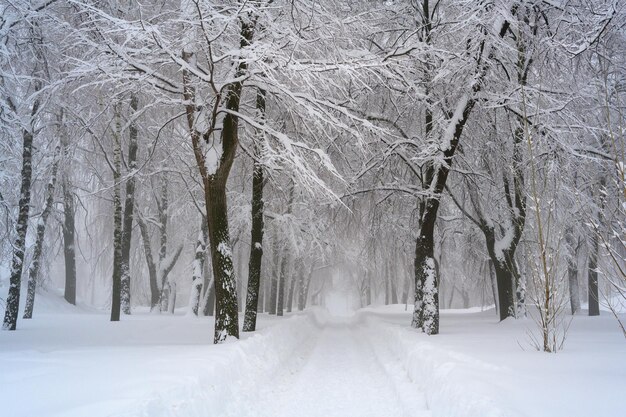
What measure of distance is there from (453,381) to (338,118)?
7.24 metres

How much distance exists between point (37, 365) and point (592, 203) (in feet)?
46.9

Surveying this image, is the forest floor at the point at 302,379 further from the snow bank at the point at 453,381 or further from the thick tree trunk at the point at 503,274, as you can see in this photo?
the thick tree trunk at the point at 503,274

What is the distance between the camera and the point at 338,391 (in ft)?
23.6

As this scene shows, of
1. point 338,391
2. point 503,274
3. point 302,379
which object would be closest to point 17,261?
point 302,379

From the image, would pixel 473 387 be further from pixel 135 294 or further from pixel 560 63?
pixel 135 294

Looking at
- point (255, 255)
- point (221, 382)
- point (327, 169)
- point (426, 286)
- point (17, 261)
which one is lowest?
point (221, 382)

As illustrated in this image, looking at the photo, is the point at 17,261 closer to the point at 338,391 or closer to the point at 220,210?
the point at 220,210

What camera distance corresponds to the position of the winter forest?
549 centimetres

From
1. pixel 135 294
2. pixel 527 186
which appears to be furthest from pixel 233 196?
pixel 135 294

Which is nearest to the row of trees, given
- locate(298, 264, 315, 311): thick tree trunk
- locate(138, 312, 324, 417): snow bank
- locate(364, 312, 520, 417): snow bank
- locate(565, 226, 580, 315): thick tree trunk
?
locate(565, 226, 580, 315): thick tree trunk

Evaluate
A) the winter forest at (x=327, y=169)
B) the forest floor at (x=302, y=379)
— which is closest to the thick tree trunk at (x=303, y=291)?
the winter forest at (x=327, y=169)

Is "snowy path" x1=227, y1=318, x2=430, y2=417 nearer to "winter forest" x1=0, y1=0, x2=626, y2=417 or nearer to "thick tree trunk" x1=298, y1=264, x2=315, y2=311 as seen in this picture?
"winter forest" x1=0, y1=0, x2=626, y2=417

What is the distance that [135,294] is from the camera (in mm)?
33969

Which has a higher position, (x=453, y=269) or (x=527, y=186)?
(x=527, y=186)
